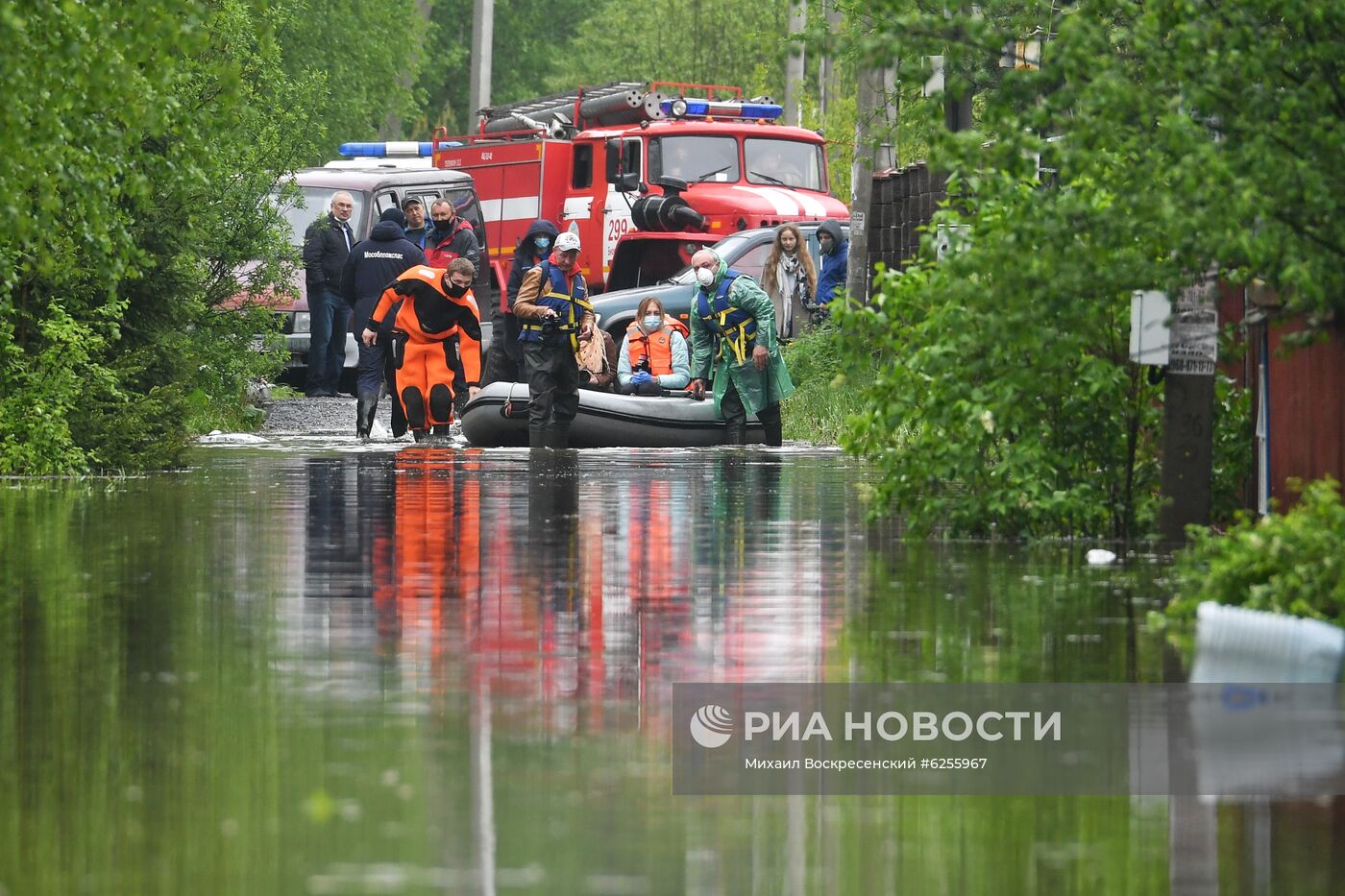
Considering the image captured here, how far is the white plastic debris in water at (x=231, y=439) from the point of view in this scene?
2575 centimetres

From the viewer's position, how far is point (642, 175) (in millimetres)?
35625

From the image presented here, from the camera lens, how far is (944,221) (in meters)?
13.7

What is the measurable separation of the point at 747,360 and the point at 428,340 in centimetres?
287

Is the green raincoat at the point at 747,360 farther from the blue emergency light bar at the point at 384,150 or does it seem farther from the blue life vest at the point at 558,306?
the blue emergency light bar at the point at 384,150

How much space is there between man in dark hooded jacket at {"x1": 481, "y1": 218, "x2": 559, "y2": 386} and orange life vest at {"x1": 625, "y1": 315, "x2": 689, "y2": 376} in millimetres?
1086

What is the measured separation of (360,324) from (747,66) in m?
31.7

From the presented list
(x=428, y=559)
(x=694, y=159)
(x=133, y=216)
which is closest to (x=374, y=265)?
(x=133, y=216)

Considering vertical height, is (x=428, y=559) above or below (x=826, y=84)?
below

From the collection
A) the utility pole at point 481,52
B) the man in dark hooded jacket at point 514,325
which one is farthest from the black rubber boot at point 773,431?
the utility pole at point 481,52

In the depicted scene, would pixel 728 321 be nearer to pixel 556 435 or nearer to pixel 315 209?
pixel 556 435

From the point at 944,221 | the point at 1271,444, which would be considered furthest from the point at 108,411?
the point at 1271,444

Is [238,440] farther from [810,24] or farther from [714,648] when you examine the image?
[714,648]

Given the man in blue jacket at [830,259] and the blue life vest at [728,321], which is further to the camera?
the man in blue jacket at [830,259]

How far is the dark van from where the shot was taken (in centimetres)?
3172
